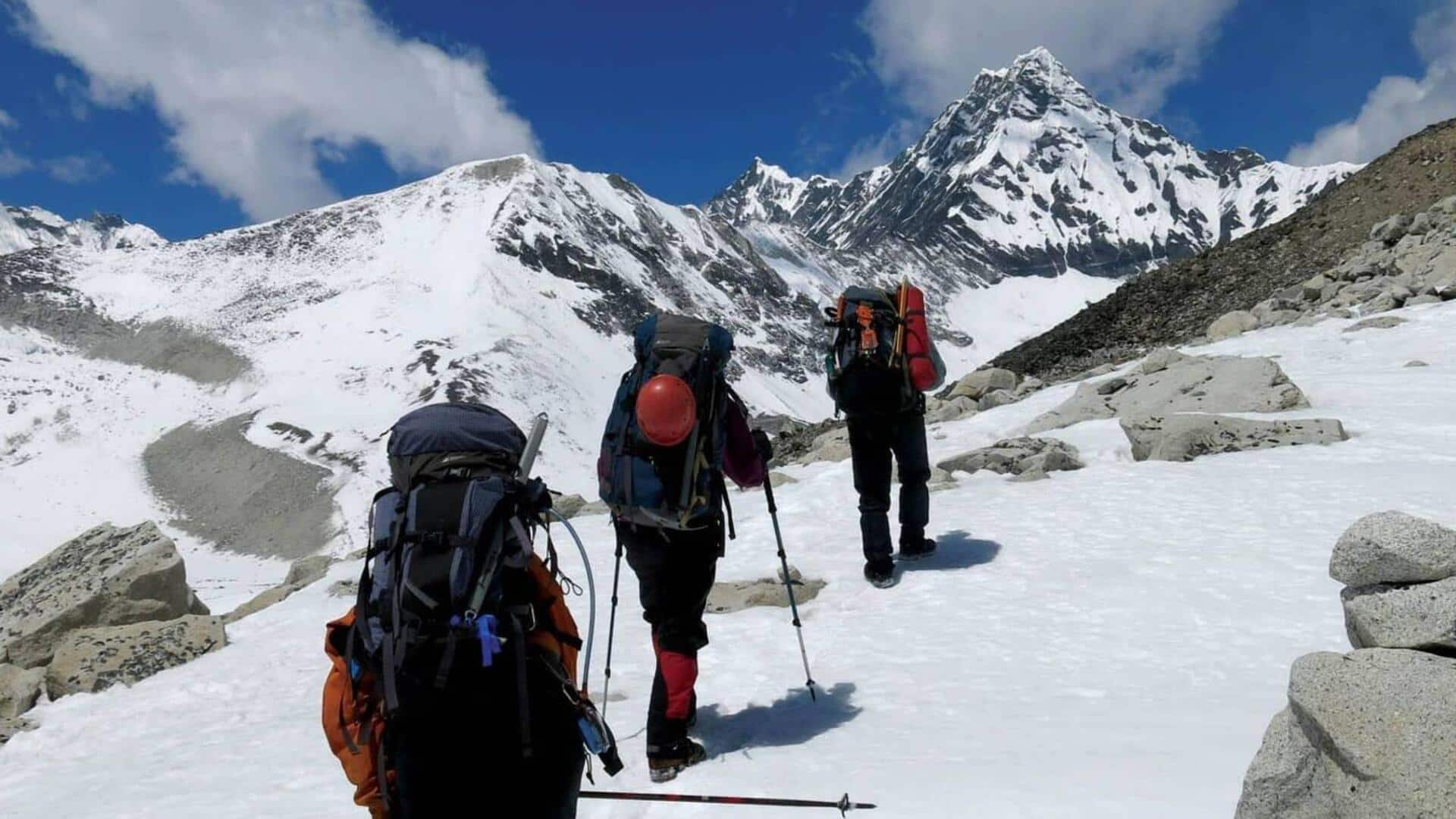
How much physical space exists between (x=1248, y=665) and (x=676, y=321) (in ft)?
14.2

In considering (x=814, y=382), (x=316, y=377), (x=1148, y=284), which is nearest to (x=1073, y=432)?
(x=1148, y=284)

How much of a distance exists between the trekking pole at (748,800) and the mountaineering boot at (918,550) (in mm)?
4727

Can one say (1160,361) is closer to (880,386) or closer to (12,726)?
(880,386)

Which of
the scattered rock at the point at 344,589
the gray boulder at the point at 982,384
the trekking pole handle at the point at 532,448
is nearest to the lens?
the trekking pole handle at the point at 532,448

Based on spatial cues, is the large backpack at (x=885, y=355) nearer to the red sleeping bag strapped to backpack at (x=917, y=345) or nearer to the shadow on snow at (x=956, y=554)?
the red sleeping bag strapped to backpack at (x=917, y=345)

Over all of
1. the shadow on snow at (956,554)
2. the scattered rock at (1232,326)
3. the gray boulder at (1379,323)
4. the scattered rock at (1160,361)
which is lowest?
the shadow on snow at (956,554)

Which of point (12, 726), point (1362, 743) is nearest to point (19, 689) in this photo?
point (12, 726)

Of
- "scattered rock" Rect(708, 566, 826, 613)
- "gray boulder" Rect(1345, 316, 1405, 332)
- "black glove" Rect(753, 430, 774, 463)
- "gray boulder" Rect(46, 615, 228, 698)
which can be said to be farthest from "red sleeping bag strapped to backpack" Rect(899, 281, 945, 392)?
"gray boulder" Rect(1345, 316, 1405, 332)

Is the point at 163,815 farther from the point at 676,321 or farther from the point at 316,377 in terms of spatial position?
the point at 316,377

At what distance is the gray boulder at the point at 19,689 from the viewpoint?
8484mm

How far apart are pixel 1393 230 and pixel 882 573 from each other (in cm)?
2556

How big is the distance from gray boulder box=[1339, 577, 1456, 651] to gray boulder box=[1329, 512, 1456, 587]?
89mm

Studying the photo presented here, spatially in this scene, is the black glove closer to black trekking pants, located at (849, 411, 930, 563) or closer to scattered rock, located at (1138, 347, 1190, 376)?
black trekking pants, located at (849, 411, 930, 563)

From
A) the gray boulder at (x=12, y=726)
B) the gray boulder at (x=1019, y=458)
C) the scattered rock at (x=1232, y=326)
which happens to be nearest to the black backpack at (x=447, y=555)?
the gray boulder at (x=12, y=726)
